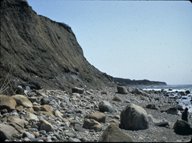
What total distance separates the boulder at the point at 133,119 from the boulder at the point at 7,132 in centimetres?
419

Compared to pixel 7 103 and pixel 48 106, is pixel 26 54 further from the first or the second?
pixel 7 103

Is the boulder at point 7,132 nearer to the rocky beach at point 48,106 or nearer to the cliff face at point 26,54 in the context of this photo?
the rocky beach at point 48,106

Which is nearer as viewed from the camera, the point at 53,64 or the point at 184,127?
the point at 184,127

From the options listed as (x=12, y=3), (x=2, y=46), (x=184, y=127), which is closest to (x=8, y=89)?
(x=2, y=46)

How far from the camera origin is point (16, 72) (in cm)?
1633

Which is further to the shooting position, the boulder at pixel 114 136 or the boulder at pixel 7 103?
the boulder at pixel 7 103

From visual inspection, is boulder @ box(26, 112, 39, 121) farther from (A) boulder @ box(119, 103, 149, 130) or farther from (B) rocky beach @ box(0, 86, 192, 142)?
(A) boulder @ box(119, 103, 149, 130)

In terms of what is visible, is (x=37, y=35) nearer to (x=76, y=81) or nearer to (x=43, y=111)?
(x=76, y=81)

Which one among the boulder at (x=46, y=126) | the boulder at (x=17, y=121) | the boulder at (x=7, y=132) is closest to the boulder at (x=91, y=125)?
the boulder at (x=46, y=126)

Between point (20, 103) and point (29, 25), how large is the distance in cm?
1293

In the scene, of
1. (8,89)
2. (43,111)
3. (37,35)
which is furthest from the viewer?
(37,35)

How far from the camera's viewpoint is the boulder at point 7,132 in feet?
24.9

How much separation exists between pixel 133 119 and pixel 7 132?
4.74 metres

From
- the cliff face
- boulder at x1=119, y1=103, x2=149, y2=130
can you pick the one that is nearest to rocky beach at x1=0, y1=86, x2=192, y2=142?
boulder at x1=119, y1=103, x2=149, y2=130
